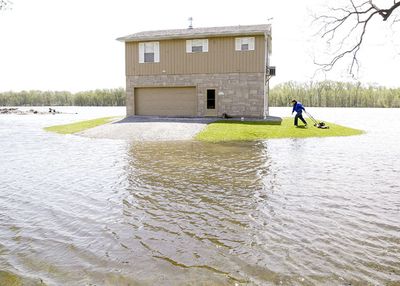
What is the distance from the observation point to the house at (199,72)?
88.7ft

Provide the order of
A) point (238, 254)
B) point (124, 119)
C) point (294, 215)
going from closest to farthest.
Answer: point (238, 254) < point (294, 215) < point (124, 119)

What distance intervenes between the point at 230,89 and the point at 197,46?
14.8 ft

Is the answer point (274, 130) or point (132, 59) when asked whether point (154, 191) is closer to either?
point (274, 130)

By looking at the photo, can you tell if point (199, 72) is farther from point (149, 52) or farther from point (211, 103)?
point (149, 52)

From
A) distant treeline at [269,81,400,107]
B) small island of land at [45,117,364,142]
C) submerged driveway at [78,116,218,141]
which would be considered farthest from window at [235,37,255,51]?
distant treeline at [269,81,400,107]

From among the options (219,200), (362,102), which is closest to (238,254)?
(219,200)

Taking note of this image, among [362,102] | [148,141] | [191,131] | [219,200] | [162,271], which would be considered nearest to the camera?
[162,271]

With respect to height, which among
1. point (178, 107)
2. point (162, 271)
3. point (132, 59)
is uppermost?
point (132, 59)

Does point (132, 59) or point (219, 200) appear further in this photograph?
point (132, 59)

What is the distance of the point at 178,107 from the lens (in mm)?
29250

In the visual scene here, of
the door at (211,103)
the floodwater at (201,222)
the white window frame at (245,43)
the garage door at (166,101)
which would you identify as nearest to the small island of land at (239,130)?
the door at (211,103)

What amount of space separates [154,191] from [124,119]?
780 inches

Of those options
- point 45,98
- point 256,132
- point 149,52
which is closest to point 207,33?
point 149,52

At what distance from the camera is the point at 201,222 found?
6.40 m
